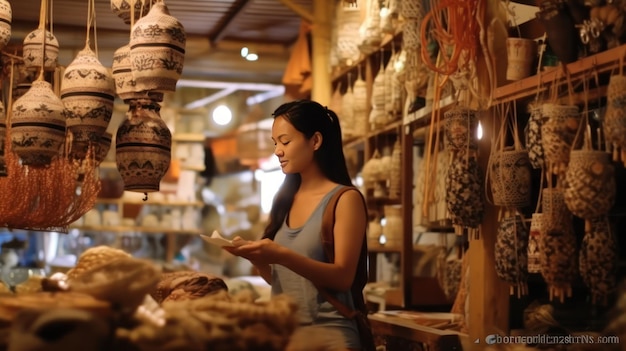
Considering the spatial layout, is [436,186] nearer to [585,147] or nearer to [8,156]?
[585,147]

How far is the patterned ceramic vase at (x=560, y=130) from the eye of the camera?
10.2 feet

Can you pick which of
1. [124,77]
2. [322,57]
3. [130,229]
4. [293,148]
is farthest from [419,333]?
[130,229]

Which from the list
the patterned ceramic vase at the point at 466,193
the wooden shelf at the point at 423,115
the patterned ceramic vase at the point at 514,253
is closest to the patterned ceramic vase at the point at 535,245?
the patterned ceramic vase at the point at 514,253

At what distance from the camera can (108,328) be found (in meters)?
1.78

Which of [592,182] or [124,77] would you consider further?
[124,77]

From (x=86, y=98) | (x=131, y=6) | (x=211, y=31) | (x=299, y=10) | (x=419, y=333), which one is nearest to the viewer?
(x=86, y=98)

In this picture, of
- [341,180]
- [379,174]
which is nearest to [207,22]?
[379,174]

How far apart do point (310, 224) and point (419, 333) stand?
0.97 meters

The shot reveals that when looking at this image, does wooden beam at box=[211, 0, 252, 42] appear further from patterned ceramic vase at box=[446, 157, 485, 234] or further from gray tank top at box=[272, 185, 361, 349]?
gray tank top at box=[272, 185, 361, 349]

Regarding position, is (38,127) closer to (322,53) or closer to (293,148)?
(293,148)

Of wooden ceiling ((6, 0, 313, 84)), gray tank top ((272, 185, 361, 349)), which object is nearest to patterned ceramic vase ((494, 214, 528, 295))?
gray tank top ((272, 185, 361, 349))

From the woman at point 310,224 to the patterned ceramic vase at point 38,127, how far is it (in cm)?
73

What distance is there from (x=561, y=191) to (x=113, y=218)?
6.07 m

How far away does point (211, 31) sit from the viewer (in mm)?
7195
